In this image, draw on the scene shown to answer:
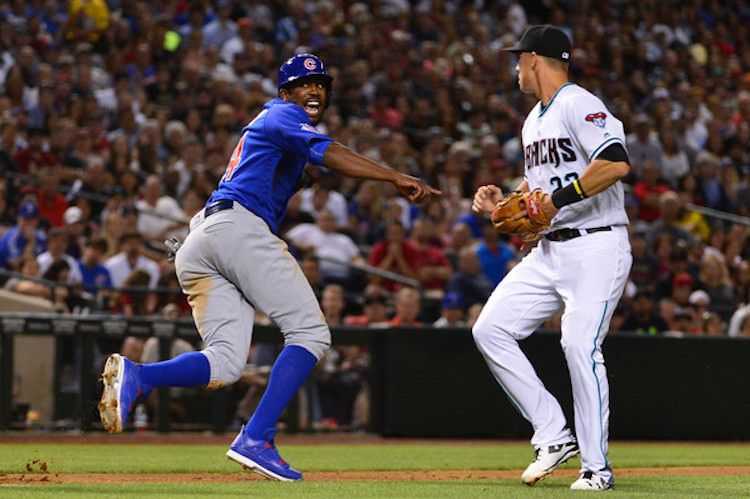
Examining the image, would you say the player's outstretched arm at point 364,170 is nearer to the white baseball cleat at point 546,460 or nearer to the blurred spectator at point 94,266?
the white baseball cleat at point 546,460

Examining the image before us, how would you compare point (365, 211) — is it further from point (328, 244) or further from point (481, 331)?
point (481, 331)

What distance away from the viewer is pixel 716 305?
14.0 meters

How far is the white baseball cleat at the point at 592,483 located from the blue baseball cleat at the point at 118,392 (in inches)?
81.1

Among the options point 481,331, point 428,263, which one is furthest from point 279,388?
point 428,263

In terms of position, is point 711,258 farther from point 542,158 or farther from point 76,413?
point 542,158

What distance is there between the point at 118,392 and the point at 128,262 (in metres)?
6.60

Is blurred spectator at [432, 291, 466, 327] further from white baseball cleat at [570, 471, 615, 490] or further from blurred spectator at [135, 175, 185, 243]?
white baseball cleat at [570, 471, 615, 490]

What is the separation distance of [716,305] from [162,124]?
6890mm

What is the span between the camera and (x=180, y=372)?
5.58 metres

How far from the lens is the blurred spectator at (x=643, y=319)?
12.5 m

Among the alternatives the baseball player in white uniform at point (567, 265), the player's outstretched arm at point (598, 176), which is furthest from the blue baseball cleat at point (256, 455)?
the player's outstretched arm at point (598, 176)

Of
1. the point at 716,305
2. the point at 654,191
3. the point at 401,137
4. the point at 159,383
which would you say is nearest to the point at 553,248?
the point at 159,383

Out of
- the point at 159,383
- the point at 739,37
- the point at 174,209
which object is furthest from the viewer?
the point at 739,37

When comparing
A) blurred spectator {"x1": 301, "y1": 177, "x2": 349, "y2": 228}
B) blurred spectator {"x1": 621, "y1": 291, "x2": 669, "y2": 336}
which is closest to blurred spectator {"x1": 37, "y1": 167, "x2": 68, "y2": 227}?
blurred spectator {"x1": 301, "y1": 177, "x2": 349, "y2": 228}
